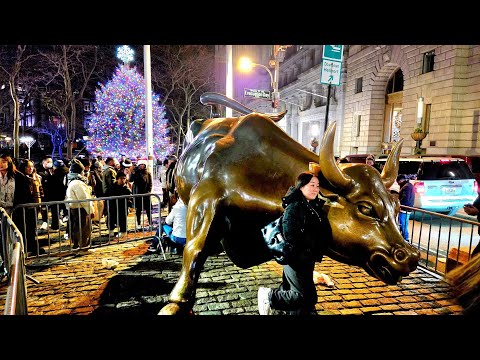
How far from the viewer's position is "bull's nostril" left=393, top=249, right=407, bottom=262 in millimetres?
2486

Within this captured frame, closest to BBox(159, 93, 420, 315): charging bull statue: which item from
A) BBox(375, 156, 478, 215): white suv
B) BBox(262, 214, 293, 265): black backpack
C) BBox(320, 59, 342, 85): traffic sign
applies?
BBox(262, 214, 293, 265): black backpack

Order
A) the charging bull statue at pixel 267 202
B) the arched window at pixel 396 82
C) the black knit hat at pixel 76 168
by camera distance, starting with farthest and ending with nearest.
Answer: the arched window at pixel 396 82 → the black knit hat at pixel 76 168 → the charging bull statue at pixel 267 202

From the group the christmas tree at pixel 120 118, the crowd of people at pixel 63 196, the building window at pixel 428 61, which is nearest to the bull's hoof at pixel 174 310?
the crowd of people at pixel 63 196

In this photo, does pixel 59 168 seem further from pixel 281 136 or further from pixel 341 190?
pixel 341 190

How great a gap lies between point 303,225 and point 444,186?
8.92m

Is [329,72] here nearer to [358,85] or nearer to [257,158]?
[257,158]

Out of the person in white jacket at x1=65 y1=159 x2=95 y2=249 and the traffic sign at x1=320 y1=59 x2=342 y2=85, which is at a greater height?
the traffic sign at x1=320 y1=59 x2=342 y2=85

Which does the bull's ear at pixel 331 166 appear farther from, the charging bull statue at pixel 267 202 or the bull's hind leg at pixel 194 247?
the bull's hind leg at pixel 194 247

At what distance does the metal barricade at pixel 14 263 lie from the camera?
236 cm

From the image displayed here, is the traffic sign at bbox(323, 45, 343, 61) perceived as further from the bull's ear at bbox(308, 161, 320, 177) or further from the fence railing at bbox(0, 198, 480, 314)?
the bull's ear at bbox(308, 161, 320, 177)

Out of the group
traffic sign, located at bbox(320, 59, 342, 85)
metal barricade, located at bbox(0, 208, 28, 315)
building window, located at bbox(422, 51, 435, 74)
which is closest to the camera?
metal barricade, located at bbox(0, 208, 28, 315)

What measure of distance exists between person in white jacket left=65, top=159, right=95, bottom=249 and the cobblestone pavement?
70 cm
